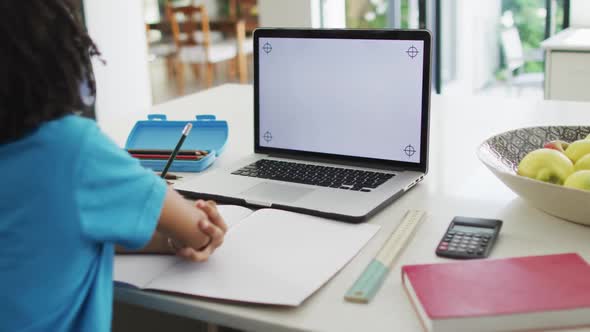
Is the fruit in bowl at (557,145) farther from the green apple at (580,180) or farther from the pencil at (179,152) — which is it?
the pencil at (179,152)

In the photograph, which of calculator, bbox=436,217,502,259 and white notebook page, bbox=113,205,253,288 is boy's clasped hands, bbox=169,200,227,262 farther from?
calculator, bbox=436,217,502,259

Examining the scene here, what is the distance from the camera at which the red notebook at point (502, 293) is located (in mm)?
755

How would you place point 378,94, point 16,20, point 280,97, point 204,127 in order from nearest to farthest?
point 16,20 < point 378,94 < point 280,97 < point 204,127

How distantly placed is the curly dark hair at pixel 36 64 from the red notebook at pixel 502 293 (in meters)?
0.46

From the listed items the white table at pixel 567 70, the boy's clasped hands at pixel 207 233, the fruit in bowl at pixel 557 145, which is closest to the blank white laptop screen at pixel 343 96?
the fruit in bowl at pixel 557 145

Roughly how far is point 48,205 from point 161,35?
22.7 ft

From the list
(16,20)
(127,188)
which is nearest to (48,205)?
(127,188)

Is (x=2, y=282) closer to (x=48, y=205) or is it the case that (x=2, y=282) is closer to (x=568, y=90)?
(x=48, y=205)

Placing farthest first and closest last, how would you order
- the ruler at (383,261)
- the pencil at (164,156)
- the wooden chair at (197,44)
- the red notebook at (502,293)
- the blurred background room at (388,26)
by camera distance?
the wooden chair at (197,44) → the blurred background room at (388,26) → the pencil at (164,156) → the ruler at (383,261) → the red notebook at (502,293)

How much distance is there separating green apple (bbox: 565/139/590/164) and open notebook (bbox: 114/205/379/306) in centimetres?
34

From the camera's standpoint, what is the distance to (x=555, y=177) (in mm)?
1054

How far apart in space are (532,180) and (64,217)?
0.64 meters

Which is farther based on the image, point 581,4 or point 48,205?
point 581,4

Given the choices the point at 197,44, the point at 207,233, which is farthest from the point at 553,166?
the point at 197,44
